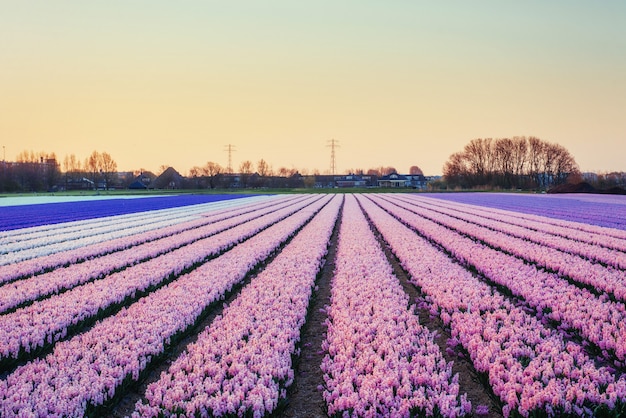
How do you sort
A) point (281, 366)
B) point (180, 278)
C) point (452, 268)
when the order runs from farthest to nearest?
point (452, 268), point (180, 278), point (281, 366)

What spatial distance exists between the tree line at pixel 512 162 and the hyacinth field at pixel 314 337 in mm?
107848

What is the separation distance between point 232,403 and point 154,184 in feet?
462

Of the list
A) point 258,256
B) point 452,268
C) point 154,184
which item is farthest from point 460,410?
point 154,184

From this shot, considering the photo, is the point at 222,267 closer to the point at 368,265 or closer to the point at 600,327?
the point at 368,265

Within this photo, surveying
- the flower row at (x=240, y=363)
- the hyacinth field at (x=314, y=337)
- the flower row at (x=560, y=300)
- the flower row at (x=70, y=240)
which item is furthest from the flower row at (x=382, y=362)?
the flower row at (x=70, y=240)

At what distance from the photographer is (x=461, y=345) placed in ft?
19.2

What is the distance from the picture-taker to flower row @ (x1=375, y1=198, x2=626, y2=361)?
5738mm

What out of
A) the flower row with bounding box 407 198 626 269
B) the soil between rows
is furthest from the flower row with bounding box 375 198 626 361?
the flower row with bounding box 407 198 626 269

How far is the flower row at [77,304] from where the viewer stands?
582cm

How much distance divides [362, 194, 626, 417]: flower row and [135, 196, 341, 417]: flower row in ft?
7.02

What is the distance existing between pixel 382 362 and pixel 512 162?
129 meters

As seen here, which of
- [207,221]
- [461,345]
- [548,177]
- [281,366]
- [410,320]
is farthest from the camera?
[548,177]

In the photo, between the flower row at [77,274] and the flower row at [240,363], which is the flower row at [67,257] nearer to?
the flower row at [77,274]

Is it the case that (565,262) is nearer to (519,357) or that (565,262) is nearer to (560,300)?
(560,300)
